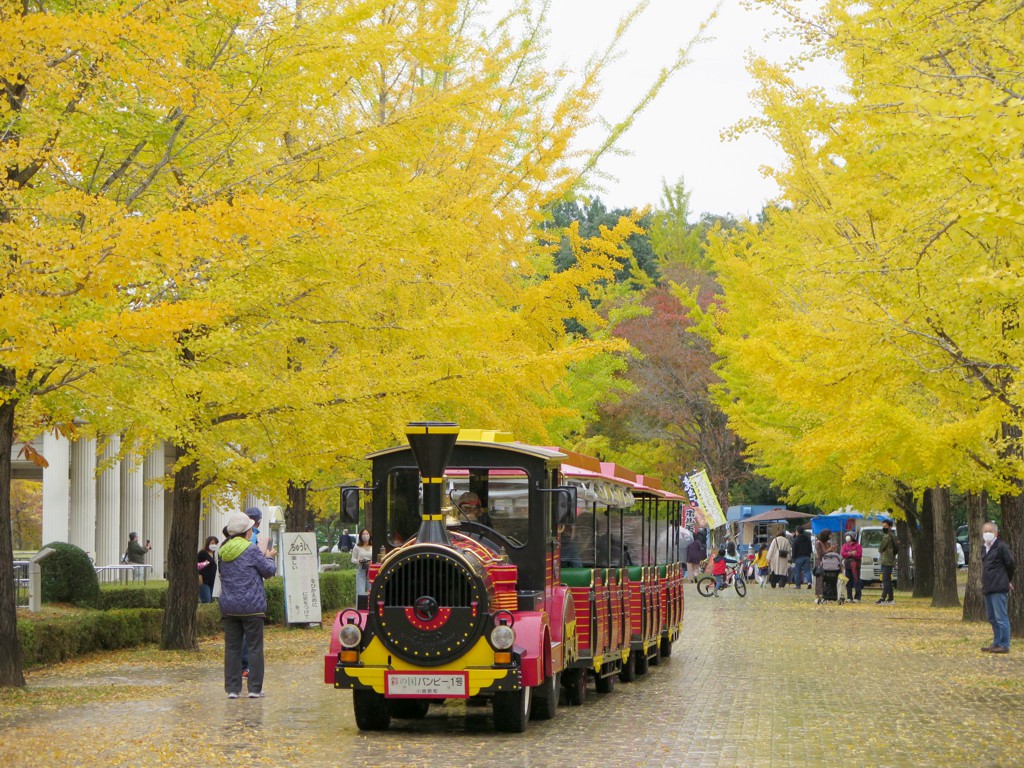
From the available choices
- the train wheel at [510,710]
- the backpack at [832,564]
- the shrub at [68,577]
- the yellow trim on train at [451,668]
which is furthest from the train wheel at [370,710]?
the backpack at [832,564]

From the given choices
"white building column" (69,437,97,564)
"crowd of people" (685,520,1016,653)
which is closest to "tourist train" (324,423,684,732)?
"crowd of people" (685,520,1016,653)

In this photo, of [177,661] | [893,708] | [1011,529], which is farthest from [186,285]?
[1011,529]

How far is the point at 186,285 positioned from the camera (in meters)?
14.6

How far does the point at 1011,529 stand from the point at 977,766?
1423cm

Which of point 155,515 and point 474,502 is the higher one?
point 474,502

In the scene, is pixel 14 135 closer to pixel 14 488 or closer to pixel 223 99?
pixel 223 99

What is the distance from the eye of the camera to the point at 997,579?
1916 cm

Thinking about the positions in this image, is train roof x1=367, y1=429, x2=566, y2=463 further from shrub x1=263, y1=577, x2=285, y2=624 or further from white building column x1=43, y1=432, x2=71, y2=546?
white building column x1=43, y1=432, x2=71, y2=546

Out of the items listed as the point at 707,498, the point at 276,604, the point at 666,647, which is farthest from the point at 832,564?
the point at 666,647

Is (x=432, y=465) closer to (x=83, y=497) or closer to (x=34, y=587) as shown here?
(x=34, y=587)

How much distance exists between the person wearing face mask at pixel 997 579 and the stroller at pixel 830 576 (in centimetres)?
1631

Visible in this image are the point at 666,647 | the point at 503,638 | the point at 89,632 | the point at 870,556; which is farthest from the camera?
the point at 870,556

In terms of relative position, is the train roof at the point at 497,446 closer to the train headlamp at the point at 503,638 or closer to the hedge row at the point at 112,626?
the train headlamp at the point at 503,638

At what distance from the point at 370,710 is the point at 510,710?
44.7 inches
